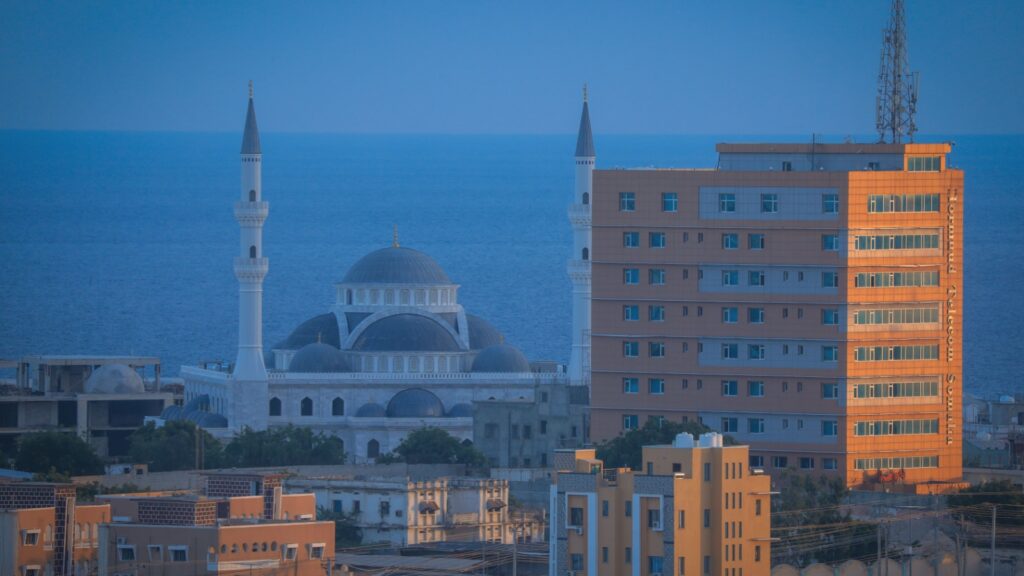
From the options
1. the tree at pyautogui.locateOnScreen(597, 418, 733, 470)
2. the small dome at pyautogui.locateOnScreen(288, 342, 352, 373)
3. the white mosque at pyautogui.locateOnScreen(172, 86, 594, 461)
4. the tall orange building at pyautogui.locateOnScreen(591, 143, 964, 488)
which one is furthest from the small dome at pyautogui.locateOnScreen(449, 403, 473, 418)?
the tree at pyautogui.locateOnScreen(597, 418, 733, 470)

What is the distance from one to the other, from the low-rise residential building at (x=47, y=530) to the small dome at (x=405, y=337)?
5578cm

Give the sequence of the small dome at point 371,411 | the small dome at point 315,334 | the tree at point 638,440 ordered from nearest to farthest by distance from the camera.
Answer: the tree at point 638,440 < the small dome at point 371,411 < the small dome at point 315,334

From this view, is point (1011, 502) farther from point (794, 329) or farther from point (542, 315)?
point (542, 315)

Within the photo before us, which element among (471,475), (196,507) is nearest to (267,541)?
(196,507)

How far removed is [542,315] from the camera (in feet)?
599

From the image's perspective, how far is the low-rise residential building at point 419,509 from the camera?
242ft

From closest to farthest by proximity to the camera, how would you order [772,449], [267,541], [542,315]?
1. [267,541]
2. [772,449]
3. [542,315]

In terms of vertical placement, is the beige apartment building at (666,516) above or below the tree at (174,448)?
below

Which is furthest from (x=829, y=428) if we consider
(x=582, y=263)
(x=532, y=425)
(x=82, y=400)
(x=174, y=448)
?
(x=82, y=400)

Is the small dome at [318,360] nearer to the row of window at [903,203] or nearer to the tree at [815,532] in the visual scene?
the row of window at [903,203]

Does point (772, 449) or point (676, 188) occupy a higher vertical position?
point (676, 188)

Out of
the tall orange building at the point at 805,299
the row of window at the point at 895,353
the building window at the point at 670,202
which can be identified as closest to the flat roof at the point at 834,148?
the tall orange building at the point at 805,299

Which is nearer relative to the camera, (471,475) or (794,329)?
(794,329)

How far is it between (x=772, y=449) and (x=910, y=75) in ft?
42.7
